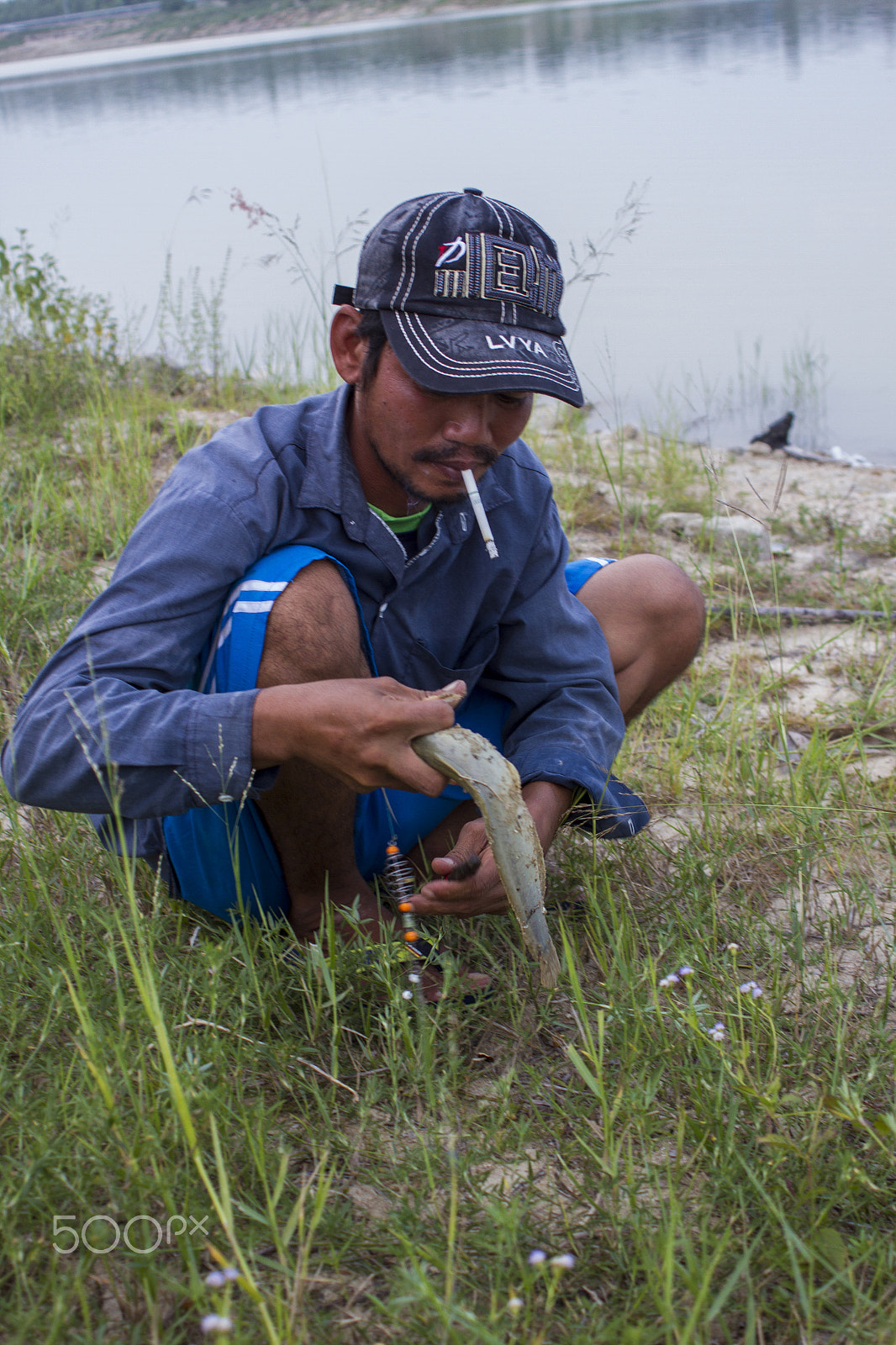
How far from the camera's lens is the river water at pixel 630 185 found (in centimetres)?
700

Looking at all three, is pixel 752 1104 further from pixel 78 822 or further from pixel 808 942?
pixel 78 822

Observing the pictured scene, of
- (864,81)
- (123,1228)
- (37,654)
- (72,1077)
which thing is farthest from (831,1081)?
(864,81)

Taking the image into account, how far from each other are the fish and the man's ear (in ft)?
2.40

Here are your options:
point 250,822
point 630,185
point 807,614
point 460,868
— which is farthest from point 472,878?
point 630,185

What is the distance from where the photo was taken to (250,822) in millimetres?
1925

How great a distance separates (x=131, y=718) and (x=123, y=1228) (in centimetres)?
68

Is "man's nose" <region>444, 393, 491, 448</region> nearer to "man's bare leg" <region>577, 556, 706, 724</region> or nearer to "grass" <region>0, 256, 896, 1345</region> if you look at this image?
"man's bare leg" <region>577, 556, 706, 724</region>

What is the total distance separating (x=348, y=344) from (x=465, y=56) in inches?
1136

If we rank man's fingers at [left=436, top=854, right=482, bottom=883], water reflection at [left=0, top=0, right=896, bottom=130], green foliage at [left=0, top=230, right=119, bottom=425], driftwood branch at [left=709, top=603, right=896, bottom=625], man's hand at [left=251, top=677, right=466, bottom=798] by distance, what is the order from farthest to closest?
1. water reflection at [left=0, top=0, right=896, bottom=130]
2. green foliage at [left=0, top=230, right=119, bottom=425]
3. driftwood branch at [left=709, top=603, right=896, bottom=625]
4. man's fingers at [left=436, top=854, right=482, bottom=883]
5. man's hand at [left=251, top=677, right=466, bottom=798]

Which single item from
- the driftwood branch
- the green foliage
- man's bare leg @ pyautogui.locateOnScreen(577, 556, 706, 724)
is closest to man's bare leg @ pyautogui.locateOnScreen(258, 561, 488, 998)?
man's bare leg @ pyautogui.locateOnScreen(577, 556, 706, 724)

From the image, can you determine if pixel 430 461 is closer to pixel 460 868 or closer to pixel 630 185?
pixel 460 868

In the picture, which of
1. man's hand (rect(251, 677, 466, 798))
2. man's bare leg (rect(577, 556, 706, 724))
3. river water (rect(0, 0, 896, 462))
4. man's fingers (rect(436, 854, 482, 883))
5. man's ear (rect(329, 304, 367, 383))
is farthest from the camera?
river water (rect(0, 0, 896, 462))

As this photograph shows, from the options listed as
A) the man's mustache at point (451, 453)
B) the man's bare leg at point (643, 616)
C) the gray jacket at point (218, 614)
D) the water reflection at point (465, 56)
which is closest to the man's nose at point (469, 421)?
the man's mustache at point (451, 453)

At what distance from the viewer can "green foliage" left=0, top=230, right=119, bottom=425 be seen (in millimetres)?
4566
